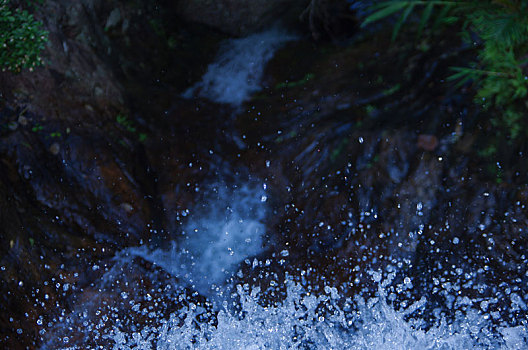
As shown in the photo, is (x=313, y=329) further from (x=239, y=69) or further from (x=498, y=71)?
(x=239, y=69)

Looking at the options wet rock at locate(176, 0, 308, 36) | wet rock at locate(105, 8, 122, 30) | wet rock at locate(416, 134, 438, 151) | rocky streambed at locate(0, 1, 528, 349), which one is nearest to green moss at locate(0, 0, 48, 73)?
rocky streambed at locate(0, 1, 528, 349)

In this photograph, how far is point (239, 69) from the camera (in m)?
5.16

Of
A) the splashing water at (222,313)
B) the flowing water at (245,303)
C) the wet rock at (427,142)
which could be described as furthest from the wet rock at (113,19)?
the wet rock at (427,142)

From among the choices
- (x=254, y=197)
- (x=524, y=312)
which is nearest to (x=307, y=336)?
(x=254, y=197)

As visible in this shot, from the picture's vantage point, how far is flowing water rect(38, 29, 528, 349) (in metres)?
3.63

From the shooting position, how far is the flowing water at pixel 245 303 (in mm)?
3631

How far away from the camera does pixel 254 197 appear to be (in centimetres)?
426

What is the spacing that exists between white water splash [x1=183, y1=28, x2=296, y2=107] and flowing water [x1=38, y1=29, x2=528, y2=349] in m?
1.14

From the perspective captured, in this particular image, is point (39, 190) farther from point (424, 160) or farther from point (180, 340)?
point (424, 160)

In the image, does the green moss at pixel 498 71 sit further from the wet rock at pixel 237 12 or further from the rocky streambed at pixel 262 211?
the wet rock at pixel 237 12

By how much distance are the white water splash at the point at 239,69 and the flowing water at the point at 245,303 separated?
1145mm

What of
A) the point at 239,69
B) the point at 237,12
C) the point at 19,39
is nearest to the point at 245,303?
the point at 239,69

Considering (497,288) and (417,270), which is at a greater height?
(417,270)

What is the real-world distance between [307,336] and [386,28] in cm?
303
